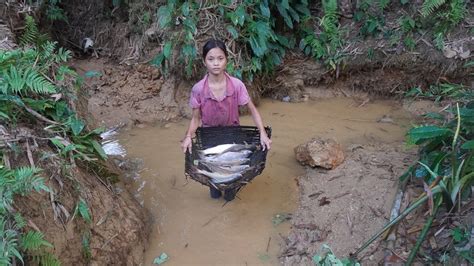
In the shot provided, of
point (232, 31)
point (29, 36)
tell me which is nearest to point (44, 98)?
point (29, 36)

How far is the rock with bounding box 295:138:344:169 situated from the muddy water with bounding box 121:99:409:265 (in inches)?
8.2

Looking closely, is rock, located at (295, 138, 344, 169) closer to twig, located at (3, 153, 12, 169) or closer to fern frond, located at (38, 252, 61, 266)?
fern frond, located at (38, 252, 61, 266)

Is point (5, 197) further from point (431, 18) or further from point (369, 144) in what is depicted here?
point (431, 18)

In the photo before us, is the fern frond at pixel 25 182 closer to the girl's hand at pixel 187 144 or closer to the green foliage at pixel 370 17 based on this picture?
the girl's hand at pixel 187 144

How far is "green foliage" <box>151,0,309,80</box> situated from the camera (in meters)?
5.48

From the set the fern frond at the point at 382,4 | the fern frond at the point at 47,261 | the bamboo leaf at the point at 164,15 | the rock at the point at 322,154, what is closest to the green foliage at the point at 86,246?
the fern frond at the point at 47,261

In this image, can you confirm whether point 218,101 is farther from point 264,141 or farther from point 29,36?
point 29,36

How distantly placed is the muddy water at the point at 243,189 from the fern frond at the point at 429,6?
1236 mm

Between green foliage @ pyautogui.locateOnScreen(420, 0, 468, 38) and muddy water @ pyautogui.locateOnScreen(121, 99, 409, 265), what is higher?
green foliage @ pyautogui.locateOnScreen(420, 0, 468, 38)

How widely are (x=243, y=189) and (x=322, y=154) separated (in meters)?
0.86

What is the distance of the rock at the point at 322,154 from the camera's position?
4.39 meters

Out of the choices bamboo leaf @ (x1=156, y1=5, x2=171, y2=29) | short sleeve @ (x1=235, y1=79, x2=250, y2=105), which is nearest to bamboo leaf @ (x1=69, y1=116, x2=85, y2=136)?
short sleeve @ (x1=235, y1=79, x2=250, y2=105)

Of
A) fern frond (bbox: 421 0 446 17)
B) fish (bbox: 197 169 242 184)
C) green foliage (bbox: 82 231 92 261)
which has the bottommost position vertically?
green foliage (bbox: 82 231 92 261)

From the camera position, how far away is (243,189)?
4344mm
